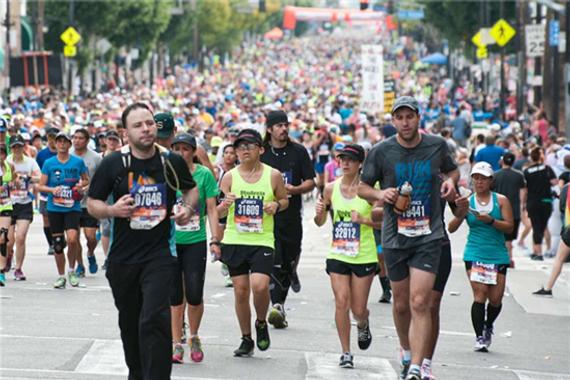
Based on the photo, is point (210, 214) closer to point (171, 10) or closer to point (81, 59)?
point (81, 59)

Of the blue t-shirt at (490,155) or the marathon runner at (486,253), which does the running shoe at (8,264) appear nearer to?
the marathon runner at (486,253)

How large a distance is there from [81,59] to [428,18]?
1707cm

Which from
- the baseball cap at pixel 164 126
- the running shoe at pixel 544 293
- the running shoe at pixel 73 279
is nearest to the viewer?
the baseball cap at pixel 164 126

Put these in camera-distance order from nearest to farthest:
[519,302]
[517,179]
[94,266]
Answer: [519,302] → [94,266] → [517,179]

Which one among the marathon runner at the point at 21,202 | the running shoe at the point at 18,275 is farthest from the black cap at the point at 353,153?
the running shoe at the point at 18,275

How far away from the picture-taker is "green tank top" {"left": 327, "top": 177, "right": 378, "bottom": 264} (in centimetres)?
1223

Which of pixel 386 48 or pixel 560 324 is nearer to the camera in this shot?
pixel 560 324

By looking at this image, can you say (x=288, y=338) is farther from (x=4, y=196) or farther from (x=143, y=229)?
(x=4, y=196)

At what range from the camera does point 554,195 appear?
23.4 metres

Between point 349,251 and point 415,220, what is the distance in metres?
1.72

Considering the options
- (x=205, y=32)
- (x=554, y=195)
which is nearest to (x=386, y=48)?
(x=205, y=32)

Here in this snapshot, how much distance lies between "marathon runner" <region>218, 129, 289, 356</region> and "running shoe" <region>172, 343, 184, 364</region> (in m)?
0.58

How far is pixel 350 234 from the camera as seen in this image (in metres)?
12.4

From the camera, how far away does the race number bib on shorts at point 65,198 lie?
17.5m
